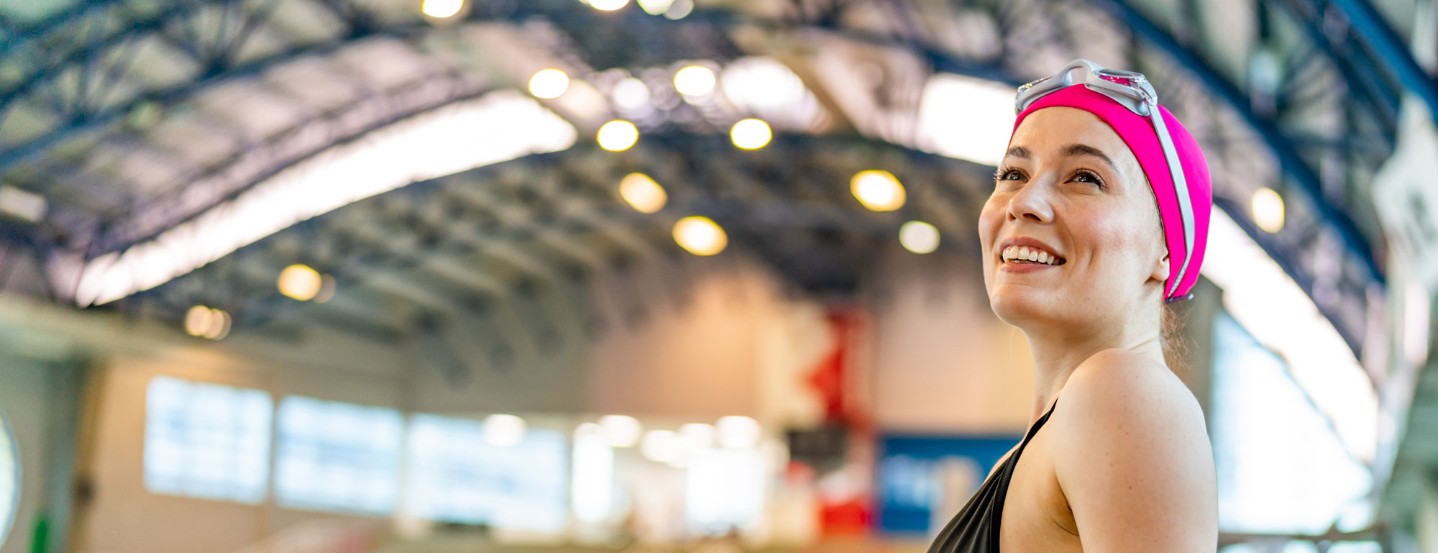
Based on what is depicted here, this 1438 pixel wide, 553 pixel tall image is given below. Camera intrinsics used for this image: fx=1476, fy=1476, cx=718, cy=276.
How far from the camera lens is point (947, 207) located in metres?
36.3

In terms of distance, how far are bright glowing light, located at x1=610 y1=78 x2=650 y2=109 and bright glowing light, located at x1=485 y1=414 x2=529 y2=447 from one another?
16.7m

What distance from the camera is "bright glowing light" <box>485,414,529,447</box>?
44.1 meters

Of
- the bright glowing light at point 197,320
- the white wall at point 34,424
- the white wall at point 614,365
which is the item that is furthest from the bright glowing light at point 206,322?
the white wall at point 34,424

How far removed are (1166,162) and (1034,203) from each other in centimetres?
18

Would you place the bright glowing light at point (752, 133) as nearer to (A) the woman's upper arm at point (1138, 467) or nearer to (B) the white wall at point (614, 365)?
(B) the white wall at point (614, 365)

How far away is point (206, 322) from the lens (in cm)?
3372

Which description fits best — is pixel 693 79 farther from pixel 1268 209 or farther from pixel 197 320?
pixel 197 320

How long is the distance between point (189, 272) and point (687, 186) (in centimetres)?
1121

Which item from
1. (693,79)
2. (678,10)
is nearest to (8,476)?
(678,10)

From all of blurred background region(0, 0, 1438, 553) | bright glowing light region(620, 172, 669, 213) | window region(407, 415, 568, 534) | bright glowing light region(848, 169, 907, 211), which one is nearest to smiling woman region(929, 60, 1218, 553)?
blurred background region(0, 0, 1438, 553)

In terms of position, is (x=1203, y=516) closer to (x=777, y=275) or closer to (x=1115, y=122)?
(x=1115, y=122)

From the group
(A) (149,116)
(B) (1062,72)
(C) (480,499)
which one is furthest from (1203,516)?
(C) (480,499)

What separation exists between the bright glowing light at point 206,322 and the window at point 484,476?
9.64m

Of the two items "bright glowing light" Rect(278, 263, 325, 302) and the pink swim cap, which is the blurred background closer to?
"bright glowing light" Rect(278, 263, 325, 302)
